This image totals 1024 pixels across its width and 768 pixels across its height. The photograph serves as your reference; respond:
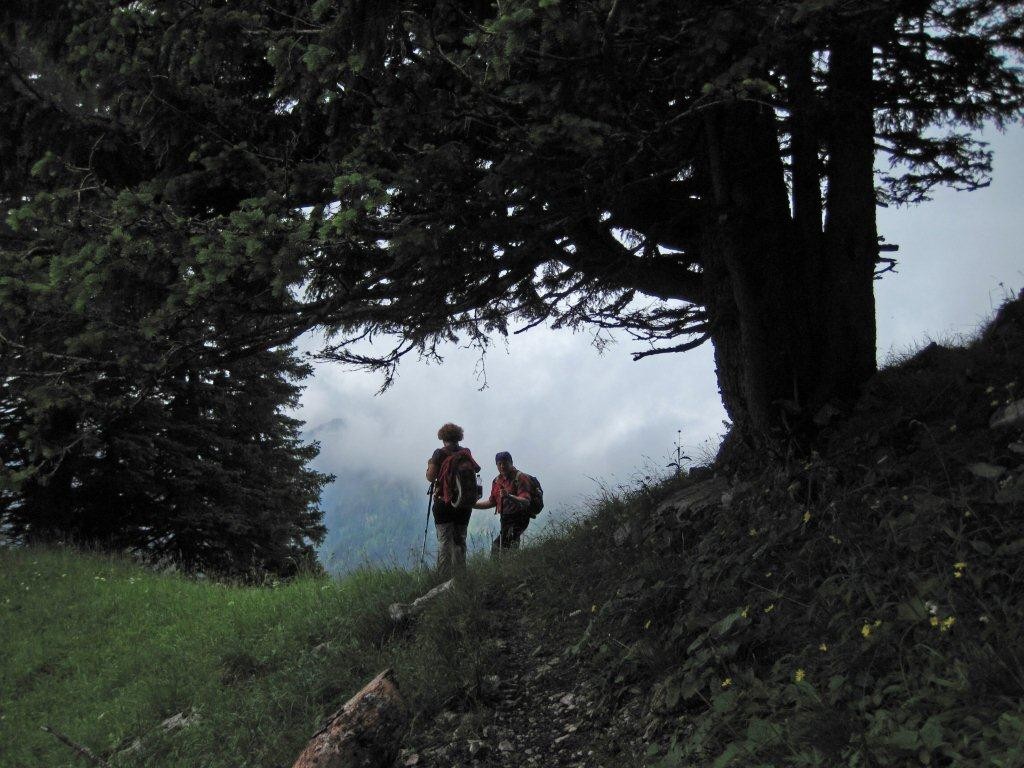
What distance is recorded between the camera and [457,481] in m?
8.77

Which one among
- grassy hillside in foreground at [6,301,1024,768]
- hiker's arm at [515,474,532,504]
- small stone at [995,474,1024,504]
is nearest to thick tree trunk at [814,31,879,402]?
grassy hillside in foreground at [6,301,1024,768]

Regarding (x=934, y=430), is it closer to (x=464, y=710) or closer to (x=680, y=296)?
(x=680, y=296)

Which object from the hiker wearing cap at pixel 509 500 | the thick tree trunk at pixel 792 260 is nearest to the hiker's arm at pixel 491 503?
the hiker wearing cap at pixel 509 500

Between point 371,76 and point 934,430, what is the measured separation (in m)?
4.22

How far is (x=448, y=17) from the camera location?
5.41 meters

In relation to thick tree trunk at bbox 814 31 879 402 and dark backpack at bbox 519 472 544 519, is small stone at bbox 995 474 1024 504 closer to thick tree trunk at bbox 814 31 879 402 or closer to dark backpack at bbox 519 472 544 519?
thick tree trunk at bbox 814 31 879 402

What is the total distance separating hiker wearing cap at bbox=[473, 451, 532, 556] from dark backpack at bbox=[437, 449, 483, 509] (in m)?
0.63

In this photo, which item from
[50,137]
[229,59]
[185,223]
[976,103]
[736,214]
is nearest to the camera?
[185,223]

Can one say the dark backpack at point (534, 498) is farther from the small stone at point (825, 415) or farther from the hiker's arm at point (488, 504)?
the small stone at point (825, 415)

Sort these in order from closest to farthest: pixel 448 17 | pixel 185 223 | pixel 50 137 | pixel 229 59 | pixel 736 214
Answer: pixel 185 223
pixel 229 59
pixel 448 17
pixel 736 214
pixel 50 137

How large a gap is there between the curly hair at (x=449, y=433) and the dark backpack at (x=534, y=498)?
1.21m

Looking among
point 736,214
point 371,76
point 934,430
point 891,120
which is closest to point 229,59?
point 371,76

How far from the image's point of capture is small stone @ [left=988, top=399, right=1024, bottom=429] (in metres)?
4.64

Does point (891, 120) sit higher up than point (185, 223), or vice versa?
point (891, 120)
